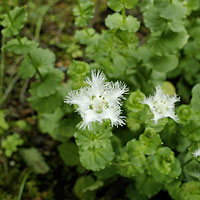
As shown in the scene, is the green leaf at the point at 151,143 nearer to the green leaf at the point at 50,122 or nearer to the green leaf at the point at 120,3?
the green leaf at the point at 120,3

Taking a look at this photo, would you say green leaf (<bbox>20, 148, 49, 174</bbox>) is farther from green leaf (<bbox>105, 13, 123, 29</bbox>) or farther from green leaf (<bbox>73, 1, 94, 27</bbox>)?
green leaf (<bbox>105, 13, 123, 29</bbox>)

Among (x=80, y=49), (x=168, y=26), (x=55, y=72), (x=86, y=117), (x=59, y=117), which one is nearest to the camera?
(x=86, y=117)

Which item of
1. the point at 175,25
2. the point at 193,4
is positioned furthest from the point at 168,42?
the point at 193,4

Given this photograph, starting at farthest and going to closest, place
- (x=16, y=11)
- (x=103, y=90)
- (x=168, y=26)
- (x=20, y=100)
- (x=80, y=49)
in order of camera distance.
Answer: (x=80, y=49), (x=20, y=100), (x=168, y=26), (x=16, y=11), (x=103, y=90)

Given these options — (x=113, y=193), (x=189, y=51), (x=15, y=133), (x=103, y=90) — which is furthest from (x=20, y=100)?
(x=189, y=51)

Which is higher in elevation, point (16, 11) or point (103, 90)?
point (16, 11)

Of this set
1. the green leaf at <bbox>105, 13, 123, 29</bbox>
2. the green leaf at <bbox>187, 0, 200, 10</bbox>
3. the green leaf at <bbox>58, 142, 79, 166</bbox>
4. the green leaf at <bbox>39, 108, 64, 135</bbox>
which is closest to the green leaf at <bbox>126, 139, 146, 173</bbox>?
the green leaf at <bbox>58, 142, 79, 166</bbox>

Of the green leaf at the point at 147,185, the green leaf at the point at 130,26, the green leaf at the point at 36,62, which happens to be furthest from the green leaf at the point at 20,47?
the green leaf at the point at 147,185

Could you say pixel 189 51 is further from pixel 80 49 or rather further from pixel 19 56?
pixel 19 56
